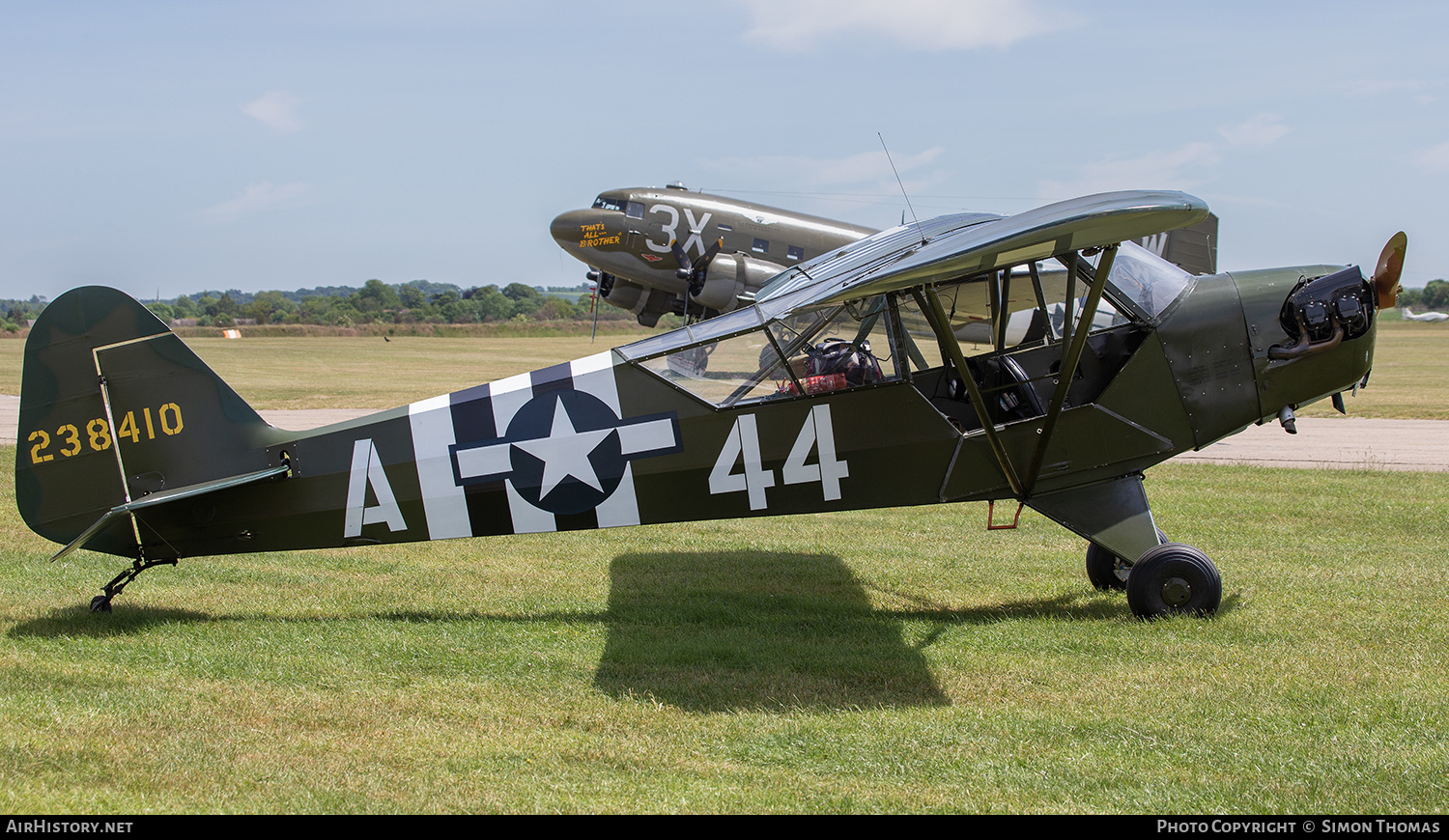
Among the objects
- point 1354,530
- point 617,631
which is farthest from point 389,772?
point 1354,530

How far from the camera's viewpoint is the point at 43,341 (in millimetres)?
6254

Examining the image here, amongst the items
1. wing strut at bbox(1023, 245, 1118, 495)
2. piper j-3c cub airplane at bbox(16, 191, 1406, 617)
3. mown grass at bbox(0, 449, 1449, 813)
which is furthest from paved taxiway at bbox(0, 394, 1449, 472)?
wing strut at bbox(1023, 245, 1118, 495)

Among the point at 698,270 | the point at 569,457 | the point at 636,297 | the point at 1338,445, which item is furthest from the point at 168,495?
the point at 636,297

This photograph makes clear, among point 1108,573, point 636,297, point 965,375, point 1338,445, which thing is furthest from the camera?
point 636,297

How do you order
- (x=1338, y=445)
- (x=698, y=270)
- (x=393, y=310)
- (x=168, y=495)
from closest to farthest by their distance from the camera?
(x=168, y=495), (x=1338, y=445), (x=698, y=270), (x=393, y=310)

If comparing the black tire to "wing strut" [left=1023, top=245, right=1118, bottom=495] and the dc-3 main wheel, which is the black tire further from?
"wing strut" [left=1023, top=245, right=1118, bottom=495]

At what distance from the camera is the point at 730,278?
2083cm

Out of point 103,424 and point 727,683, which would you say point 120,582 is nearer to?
point 103,424

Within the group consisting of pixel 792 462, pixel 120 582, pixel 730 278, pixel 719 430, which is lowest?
pixel 120 582

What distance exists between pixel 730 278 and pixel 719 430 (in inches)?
580

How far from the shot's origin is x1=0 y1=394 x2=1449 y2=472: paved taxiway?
13.1 m

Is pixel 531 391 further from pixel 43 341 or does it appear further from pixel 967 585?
pixel 967 585

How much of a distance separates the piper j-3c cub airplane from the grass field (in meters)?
0.71
